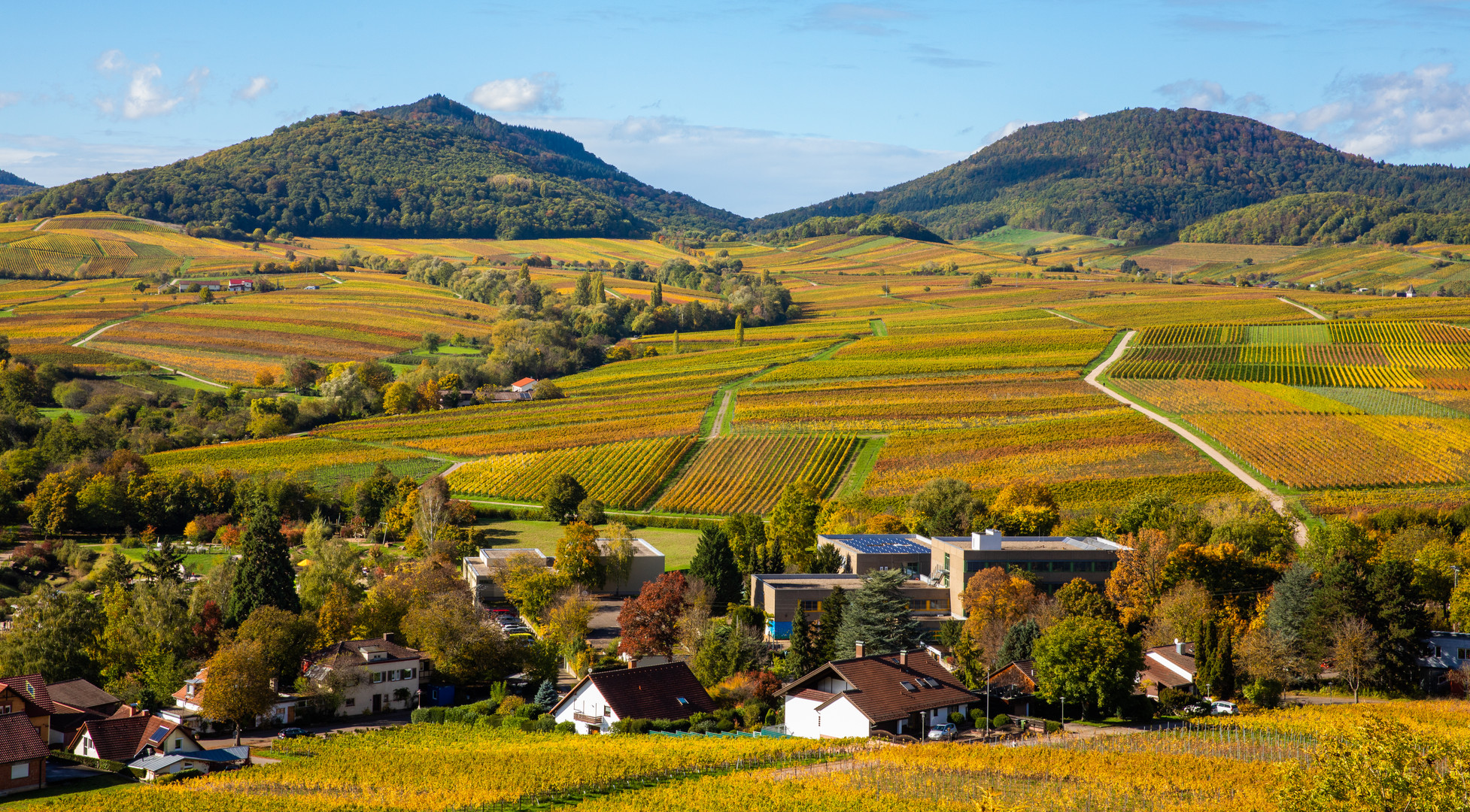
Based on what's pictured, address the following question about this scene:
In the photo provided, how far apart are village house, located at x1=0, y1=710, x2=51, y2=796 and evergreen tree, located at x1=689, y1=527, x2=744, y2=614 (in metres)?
28.0

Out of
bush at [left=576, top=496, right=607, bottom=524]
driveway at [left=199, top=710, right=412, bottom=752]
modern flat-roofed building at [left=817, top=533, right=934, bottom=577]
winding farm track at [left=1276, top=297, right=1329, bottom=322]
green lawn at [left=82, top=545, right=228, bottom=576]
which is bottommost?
driveway at [left=199, top=710, right=412, bottom=752]

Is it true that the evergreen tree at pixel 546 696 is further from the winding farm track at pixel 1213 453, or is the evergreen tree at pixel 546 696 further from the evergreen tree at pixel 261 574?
the winding farm track at pixel 1213 453

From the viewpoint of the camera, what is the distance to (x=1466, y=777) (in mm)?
20484

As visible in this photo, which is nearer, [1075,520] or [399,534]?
[1075,520]

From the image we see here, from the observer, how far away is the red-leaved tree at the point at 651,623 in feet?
153

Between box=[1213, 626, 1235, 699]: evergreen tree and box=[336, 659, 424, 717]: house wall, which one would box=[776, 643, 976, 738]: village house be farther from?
box=[336, 659, 424, 717]: house wall

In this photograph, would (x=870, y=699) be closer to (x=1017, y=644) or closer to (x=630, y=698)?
(x=630, y=698)

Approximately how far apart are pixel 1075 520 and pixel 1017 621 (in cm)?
1749

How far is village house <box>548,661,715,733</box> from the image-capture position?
3859 cm

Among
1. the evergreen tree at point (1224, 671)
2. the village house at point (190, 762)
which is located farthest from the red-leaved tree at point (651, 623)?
the evergreen tree at point (1224, 671)

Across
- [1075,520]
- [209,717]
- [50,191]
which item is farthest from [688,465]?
[50,191]

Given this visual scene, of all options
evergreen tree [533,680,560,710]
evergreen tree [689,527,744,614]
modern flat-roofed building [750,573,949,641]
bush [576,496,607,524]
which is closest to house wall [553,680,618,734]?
evergreen tree [533,680,560,710]

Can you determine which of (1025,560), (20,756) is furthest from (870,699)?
(20,756)

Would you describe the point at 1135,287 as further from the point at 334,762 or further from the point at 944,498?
the point at 334,762
